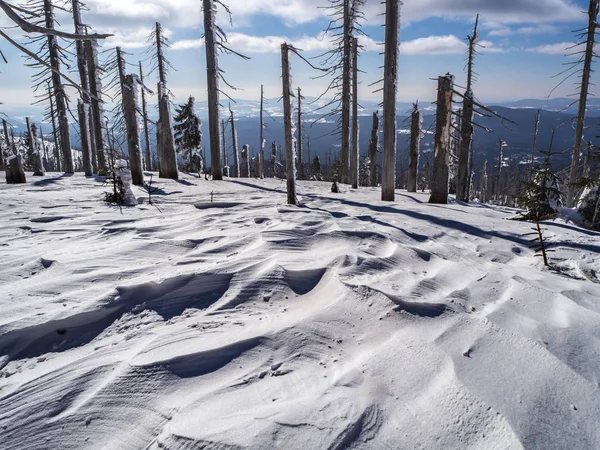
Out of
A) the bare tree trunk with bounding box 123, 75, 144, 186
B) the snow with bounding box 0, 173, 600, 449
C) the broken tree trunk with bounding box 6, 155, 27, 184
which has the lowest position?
the snow with bounding box 0, 173, 600, 449

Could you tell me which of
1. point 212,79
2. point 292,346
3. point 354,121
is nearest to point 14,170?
point 212,79

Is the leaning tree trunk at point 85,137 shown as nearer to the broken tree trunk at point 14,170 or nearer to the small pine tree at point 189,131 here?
the broken tree trunk at point 14,170

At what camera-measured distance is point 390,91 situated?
8.41 meters

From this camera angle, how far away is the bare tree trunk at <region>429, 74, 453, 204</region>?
30.2 ft

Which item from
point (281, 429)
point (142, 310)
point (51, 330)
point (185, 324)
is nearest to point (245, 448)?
point (281, 429)

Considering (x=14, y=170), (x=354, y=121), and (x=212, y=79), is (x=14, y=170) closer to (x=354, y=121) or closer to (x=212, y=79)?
(x=212, y=79)

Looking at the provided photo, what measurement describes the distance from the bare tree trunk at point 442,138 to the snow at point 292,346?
6.28 metres

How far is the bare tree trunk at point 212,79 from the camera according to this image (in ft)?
38.6

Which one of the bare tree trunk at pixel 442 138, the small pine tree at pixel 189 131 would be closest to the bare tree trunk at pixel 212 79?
the bare tree trunk at pixel 442 138

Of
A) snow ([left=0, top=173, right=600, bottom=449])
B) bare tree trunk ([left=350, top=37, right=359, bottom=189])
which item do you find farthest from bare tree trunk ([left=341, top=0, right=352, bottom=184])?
snow ([left=0, top=173, right=600, bottom=449])

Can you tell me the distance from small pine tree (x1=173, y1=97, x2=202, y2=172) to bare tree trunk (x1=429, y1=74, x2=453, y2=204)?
59.1 feet

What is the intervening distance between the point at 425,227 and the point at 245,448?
162 inches

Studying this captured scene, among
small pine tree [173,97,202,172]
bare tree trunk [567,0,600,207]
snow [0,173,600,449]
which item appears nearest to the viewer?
snow [0,173,600,449]

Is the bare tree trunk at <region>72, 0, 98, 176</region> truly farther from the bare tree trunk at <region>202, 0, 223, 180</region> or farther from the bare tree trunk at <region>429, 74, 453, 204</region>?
the bare tree trunk at <region>429, 74, 453, 204</region>
